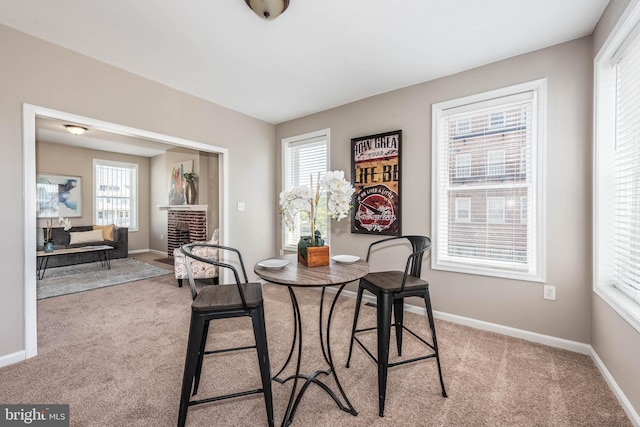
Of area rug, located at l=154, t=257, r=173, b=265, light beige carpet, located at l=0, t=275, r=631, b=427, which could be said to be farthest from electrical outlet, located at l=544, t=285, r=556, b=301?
area rug, located at l=154, t=257, r=173, b=265

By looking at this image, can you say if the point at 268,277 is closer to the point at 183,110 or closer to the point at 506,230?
the point at 506,230

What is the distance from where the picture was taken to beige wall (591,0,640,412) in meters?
1.51

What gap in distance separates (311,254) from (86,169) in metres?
7.38

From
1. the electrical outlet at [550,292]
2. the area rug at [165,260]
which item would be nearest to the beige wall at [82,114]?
the area rug at [165,260]

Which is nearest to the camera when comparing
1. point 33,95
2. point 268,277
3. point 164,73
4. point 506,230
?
point 268,277

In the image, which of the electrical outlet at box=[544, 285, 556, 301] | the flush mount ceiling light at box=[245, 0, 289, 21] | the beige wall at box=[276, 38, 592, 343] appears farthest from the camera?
the electrical outlet at box=[544, 285, 556, 301]

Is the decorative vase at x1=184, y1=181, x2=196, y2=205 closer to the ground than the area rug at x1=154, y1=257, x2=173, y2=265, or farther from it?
farther from it

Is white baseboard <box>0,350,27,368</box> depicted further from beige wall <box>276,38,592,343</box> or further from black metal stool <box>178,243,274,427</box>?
beige wall <box>276,38,592,343</box>

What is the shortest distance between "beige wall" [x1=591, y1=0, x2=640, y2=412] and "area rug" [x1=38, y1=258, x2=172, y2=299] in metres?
5.48

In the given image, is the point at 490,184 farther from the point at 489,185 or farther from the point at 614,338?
the point at 614,338

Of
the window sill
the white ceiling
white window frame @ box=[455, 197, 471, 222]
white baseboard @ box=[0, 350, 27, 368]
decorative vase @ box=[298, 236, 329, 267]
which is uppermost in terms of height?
the white ceiling

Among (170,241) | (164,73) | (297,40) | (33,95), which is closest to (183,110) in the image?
(164,73)

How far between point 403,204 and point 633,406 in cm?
212

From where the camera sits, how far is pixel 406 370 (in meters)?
1.98
